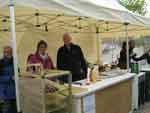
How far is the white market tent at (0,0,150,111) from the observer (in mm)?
3850

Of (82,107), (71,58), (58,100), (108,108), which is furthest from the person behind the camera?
(71,58)

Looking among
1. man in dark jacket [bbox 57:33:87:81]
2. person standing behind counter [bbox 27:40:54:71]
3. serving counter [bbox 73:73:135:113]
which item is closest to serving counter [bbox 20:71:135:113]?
serving counter [bbox 73:73:135:113]

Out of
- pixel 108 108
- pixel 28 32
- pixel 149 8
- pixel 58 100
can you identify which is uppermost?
pixel 149 8

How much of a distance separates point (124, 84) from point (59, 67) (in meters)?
1.28

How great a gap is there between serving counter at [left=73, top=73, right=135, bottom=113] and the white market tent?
3.23ft

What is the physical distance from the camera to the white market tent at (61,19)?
3.85m

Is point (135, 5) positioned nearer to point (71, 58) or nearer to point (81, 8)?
point (71, 58)

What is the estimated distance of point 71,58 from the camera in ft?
18.1

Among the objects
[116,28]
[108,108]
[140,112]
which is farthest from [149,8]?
[108,108]

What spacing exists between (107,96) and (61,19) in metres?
3.66

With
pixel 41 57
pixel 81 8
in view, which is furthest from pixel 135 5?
pixel 81 8

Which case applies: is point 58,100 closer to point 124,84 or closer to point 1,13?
point 124,84

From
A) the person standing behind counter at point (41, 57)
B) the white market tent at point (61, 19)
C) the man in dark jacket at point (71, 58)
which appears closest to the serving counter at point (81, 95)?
the white market tent at point (61, 19)

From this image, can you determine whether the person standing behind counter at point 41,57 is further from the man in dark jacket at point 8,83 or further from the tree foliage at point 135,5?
the tree foliage at point 135,5
